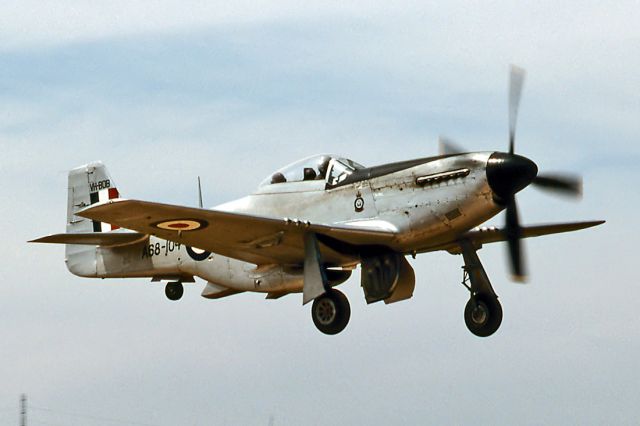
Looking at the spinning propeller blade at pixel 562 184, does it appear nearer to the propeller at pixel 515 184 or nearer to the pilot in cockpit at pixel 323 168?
the propeller at pixel 515 184

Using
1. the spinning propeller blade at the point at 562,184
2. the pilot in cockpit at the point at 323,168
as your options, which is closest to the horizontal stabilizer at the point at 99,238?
the pilot in cockpit at the point at 323,168

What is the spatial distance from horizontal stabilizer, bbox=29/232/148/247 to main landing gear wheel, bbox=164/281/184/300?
999 millimetres

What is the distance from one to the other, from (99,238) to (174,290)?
6.08 ft

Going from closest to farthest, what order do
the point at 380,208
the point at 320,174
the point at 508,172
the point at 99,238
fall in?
1. the point at 508,172
2. the point at 380,208
3. the point at 320,174
4. the point at 99,238

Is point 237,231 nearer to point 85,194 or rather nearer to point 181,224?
point 181,224

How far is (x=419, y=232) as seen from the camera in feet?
66.2

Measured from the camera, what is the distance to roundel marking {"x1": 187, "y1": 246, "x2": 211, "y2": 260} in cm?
2267

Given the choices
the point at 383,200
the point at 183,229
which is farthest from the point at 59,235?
the point at 383,200

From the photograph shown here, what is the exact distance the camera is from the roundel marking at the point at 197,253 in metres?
22.7

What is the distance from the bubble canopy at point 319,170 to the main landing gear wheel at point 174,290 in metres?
3.29

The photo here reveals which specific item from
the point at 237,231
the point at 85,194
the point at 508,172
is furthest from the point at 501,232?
the point at 85,194

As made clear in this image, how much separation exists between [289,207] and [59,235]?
141 inches

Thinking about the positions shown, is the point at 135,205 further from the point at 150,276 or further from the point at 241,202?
the point at 150,276

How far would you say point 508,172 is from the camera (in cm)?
1948
